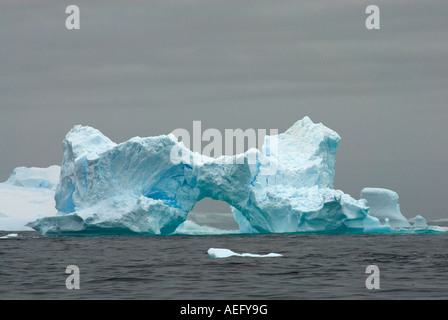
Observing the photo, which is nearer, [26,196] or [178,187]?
[178,187]

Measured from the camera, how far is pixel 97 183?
1304 inches

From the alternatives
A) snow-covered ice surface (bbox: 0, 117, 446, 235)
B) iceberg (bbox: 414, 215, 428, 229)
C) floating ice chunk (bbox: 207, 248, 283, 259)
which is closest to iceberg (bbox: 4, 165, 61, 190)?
snow-covered ice surface (bbox: 0, 117, 446, 235)

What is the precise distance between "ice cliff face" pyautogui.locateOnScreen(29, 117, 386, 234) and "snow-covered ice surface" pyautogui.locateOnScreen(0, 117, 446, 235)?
1.8 inches

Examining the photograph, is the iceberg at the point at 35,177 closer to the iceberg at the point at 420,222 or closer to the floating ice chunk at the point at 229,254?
the iceberg at the point at 420,222

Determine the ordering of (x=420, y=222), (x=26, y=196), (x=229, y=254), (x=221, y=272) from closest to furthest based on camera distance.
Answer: (x=221, y=272)
(x=229, y=254)
(x=420, y=222)
(x=26, y=196)

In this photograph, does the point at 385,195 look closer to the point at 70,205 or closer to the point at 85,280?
the point at 70,205

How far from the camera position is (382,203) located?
51.6 metres

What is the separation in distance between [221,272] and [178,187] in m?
16.2

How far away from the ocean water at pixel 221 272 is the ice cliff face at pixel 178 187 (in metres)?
3.70

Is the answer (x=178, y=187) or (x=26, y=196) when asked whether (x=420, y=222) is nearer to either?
(x=178, y=187)

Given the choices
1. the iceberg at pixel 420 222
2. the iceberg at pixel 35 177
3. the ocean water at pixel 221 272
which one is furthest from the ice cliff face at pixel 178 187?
the iceberg at pixel 35 177

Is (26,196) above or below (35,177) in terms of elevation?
below

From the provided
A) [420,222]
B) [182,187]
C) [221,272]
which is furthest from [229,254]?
[420,222]

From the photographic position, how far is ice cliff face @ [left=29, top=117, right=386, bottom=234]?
33156 millimetres
